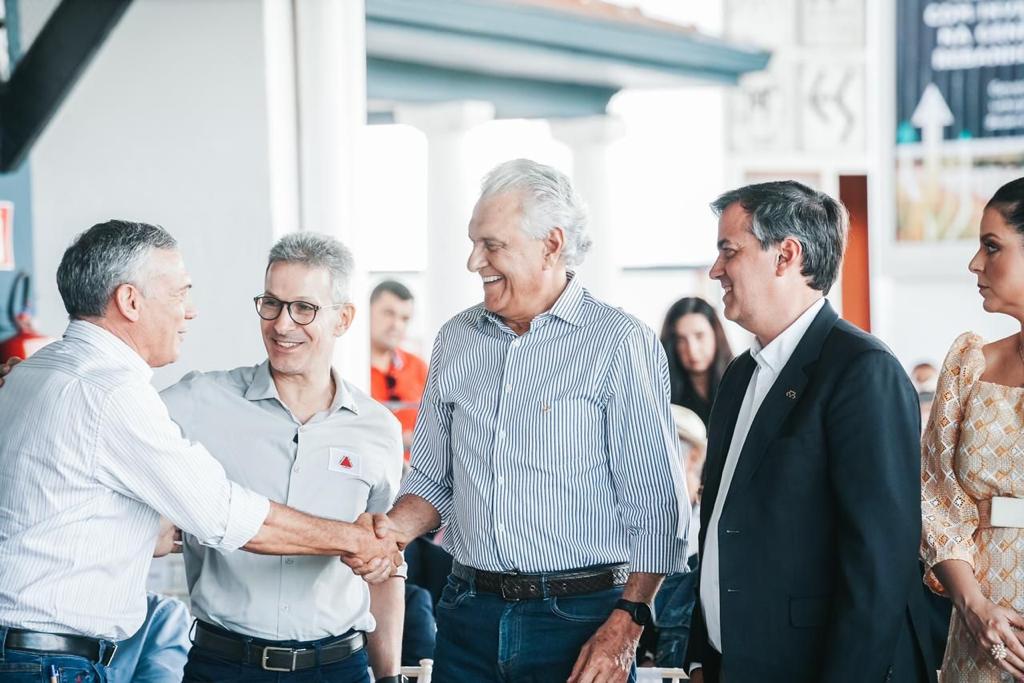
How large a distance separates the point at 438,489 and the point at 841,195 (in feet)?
34.9

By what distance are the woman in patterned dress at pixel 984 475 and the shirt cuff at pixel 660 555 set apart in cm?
50

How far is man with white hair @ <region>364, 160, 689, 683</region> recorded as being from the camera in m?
2.18

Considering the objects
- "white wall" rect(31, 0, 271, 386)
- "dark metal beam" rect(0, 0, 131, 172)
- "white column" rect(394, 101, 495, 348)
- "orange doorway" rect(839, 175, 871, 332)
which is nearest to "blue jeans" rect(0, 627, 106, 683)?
"white wall" rect(31, 0, 271, 386)

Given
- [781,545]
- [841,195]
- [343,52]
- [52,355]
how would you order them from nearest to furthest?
[781,545], [52,355], [343,52], [841,195]

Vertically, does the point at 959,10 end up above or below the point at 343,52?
above

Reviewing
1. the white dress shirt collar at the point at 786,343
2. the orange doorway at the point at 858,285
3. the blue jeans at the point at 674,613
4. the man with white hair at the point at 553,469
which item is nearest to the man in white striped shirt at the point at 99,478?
the man with white hair at the point at 553,469

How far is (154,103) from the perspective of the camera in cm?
428

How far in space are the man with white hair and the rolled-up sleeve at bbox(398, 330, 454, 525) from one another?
0.13 meters

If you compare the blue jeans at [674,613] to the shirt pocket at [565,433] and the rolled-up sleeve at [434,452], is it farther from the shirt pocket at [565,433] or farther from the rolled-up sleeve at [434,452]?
the shirt pocket at [565,433]

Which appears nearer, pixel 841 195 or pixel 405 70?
pixel 405 70

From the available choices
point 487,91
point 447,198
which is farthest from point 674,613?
point 487,91

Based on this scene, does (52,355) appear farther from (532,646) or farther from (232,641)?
(532,646)

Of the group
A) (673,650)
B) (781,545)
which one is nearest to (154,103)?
(673,650)

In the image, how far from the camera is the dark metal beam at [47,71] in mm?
4289
